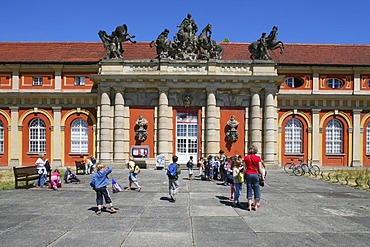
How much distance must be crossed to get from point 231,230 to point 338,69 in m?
25.7

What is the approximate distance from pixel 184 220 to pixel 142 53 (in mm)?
25194

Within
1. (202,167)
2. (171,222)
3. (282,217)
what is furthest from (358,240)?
A: (202,167)

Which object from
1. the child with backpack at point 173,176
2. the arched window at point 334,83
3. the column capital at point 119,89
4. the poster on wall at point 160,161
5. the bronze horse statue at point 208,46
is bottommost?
the poster on wall at point 160,161

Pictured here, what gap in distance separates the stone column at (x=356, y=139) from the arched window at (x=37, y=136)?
2513cm

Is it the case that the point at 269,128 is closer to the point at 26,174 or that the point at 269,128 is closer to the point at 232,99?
the point at 232,99

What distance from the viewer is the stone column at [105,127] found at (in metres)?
28.2

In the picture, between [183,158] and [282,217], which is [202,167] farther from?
[282,217]

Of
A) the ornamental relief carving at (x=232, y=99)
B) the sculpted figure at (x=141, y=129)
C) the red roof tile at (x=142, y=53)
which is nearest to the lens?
the sculpted figure at (x=141, y=129)

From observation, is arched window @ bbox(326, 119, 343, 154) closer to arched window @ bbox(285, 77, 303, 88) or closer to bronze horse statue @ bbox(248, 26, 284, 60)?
arched window @ bbox(285, 77, 303, 88)

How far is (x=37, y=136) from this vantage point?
31.2m

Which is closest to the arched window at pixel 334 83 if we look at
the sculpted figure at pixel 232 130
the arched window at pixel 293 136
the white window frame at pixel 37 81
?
the arched window at pixel 293 136

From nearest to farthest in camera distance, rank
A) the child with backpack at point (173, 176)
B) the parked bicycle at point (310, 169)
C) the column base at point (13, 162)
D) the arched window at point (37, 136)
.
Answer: the child with backpack at point (173, 176), the parked bicycle at point (310, 169), the column base at point (13, 162), the arched window at point (37, 136)

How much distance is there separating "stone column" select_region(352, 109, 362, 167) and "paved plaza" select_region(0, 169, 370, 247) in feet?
55.0

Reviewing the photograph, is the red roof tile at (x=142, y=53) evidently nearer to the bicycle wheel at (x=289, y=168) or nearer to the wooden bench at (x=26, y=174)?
the bicycle wheel at (x=289, y=168)
